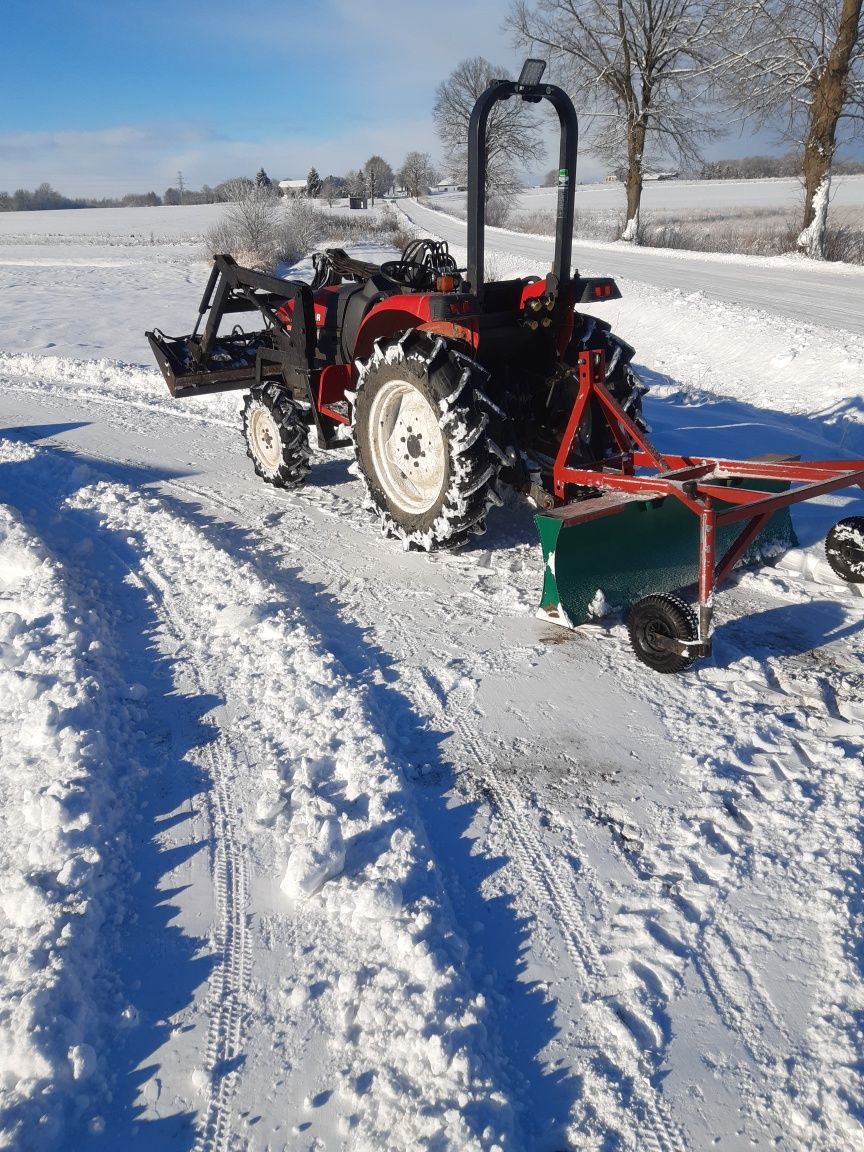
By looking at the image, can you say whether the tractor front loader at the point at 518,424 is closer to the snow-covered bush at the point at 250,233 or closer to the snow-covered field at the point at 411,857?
the snow-covered field at the point at 411,857

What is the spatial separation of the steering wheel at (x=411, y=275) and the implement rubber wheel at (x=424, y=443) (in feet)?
2.87

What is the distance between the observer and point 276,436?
5.67 m

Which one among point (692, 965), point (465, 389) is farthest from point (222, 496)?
point (692, 965)

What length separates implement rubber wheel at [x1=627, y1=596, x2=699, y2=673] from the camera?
330cm

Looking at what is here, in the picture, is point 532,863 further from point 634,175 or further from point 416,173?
point 416,173

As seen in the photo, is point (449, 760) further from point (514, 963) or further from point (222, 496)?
point (222, 496)

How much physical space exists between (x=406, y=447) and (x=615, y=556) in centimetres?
145

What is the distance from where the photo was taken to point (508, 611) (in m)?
4.04

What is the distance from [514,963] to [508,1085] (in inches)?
13.3

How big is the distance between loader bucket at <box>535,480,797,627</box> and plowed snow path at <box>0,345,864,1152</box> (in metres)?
0.18

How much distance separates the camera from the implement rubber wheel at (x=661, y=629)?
3.30 m

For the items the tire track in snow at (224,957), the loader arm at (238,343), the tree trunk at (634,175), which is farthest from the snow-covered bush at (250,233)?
the tire track in snow at (224,957)

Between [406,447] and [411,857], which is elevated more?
[406,447]

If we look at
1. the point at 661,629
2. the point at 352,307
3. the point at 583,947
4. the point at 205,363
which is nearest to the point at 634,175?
the point at 205,363
